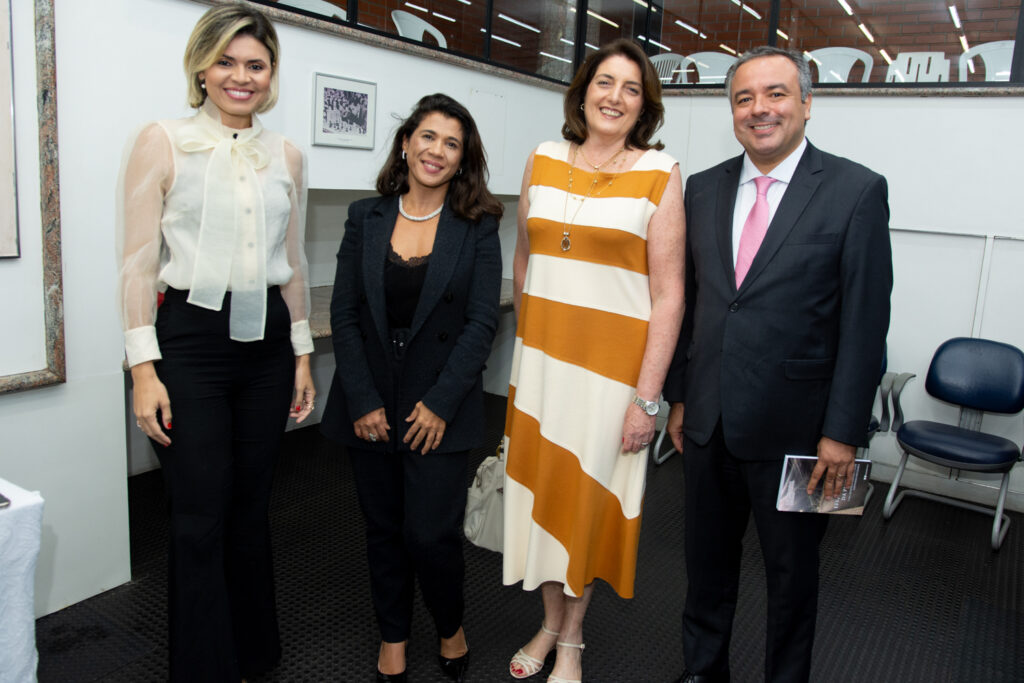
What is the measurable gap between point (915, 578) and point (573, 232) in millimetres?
2328

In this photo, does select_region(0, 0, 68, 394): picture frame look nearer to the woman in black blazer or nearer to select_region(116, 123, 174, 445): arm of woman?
select_region(116, 123, 174, 445): arm of woman

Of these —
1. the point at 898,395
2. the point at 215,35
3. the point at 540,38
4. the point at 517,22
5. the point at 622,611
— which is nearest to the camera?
the point at 215,35

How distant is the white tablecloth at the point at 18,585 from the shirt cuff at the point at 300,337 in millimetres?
675

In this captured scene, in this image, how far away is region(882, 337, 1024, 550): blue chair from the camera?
3561mm

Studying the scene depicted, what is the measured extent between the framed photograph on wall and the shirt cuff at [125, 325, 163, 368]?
176 centimetres

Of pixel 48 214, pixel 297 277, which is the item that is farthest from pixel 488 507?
pixel 48 214

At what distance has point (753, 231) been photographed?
76.5 inches

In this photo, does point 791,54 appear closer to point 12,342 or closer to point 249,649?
point 249,649

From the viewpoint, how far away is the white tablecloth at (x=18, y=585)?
1573 mm

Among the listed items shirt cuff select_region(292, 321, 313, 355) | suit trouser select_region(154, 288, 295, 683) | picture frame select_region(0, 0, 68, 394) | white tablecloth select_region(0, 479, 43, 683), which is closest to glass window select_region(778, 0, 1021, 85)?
shirt cuff select_region(292, 321, 313, 355)

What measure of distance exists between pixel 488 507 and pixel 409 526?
0.44 metres

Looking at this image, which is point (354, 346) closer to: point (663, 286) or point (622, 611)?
point (663, 286)

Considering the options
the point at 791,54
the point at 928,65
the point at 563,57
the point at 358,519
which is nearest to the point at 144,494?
the point at 358,519

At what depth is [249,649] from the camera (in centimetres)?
221
